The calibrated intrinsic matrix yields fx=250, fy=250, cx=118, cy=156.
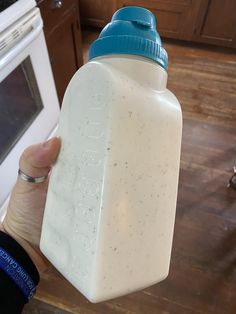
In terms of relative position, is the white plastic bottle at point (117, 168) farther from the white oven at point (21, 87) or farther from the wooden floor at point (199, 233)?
the wooden floor at point (199, 233)

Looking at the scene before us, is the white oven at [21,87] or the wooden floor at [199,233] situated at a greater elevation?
the white oven at [21,87]

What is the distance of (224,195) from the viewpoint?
1167 mm

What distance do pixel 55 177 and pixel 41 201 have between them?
11.6 inches

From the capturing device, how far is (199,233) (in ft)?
3.43

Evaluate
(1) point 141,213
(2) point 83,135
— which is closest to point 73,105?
(2) point 83,135

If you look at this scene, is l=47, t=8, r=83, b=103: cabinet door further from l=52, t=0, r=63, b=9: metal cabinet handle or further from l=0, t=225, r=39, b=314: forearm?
l=0, t=225, r=39, b=314: forearm

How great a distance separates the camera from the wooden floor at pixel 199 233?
87 centimetres

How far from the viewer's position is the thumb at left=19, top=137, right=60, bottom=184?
0.38m

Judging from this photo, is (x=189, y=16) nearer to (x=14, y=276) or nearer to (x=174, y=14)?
(x=174, y=14)

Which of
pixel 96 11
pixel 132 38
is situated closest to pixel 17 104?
pixel 132 38

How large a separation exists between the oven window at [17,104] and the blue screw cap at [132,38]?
554mm

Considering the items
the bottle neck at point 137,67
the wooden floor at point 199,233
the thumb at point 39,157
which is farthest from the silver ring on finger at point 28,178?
the wooden floor at point 199,233

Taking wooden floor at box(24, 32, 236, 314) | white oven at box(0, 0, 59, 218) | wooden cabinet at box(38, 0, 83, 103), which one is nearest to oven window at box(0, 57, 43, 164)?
white oven at box(0, 0, 59, 218)

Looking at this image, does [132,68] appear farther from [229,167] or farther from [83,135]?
[229,167]
